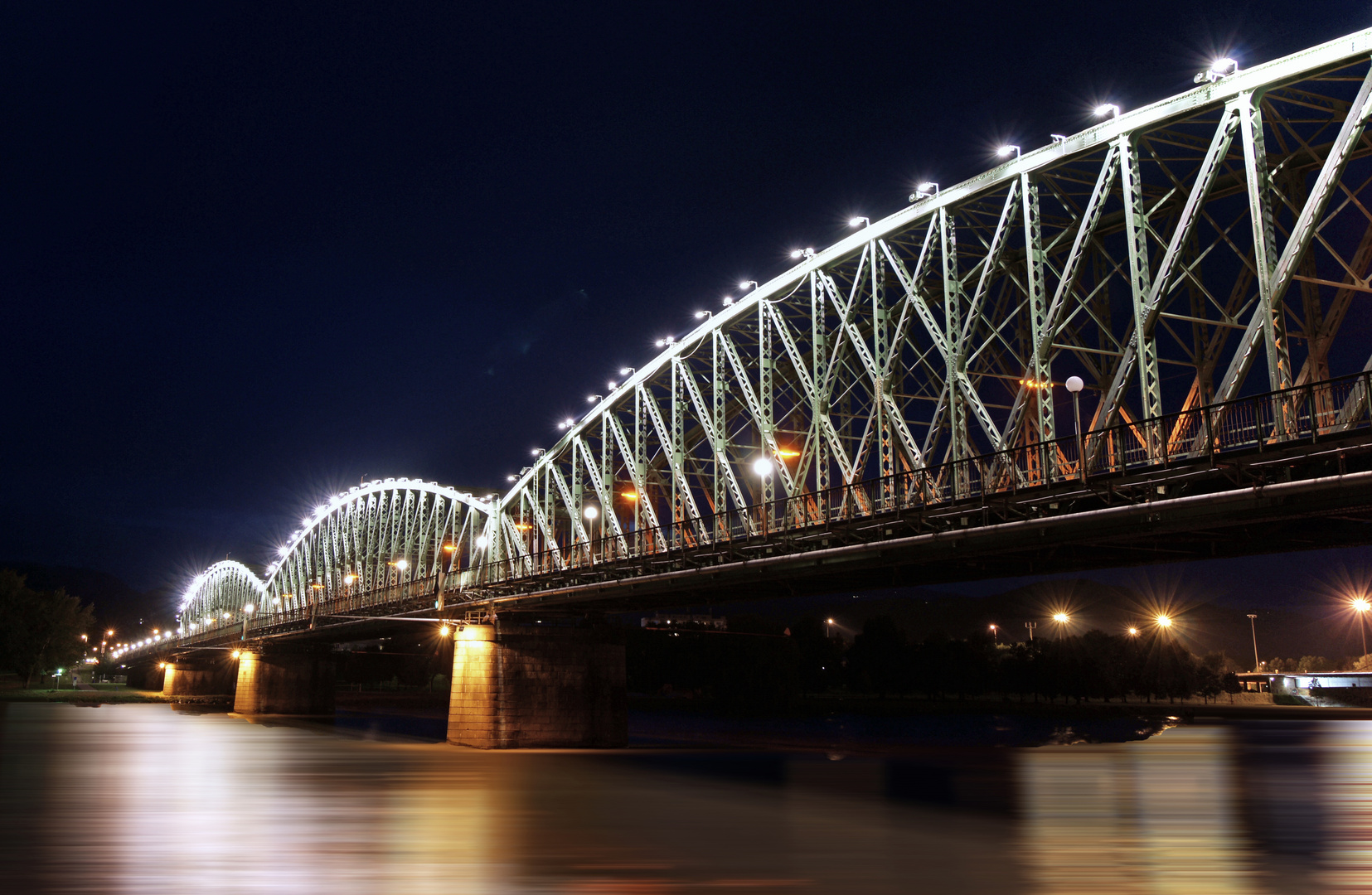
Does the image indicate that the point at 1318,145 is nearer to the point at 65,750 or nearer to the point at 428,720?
the point at 65,750

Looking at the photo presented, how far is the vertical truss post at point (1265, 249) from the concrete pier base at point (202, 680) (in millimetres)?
160119

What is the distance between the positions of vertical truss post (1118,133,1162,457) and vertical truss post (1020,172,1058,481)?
304cm

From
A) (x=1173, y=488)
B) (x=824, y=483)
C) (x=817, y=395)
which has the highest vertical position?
(x=817, y=395)

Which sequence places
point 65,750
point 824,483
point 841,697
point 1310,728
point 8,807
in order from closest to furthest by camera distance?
point 8,807, point 65,750, point 824,483, point 1310,728, point 841,697

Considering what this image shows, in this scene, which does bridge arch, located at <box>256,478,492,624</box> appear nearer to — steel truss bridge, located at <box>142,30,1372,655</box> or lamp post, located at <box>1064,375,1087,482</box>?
steel truss bridge, located at <box>142,30,1372,655</box>

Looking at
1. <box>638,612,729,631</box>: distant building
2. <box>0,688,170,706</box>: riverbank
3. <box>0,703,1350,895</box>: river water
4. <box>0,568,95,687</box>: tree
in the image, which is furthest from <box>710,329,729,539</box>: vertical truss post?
<box>0,568,95,687</box>: tree

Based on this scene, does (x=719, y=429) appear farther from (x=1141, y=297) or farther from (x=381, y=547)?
(x=381, y=547)

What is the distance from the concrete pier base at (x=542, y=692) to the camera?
52.9 metres

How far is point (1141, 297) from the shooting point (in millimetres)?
30000

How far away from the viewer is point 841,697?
436ft

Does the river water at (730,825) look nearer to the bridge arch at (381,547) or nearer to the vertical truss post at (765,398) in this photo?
the vertical truss post at (765,398)

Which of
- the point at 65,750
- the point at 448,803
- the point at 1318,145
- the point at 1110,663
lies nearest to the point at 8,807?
the point at 448,803

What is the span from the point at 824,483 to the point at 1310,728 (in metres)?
26.4

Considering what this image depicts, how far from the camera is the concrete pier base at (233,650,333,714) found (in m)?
108
